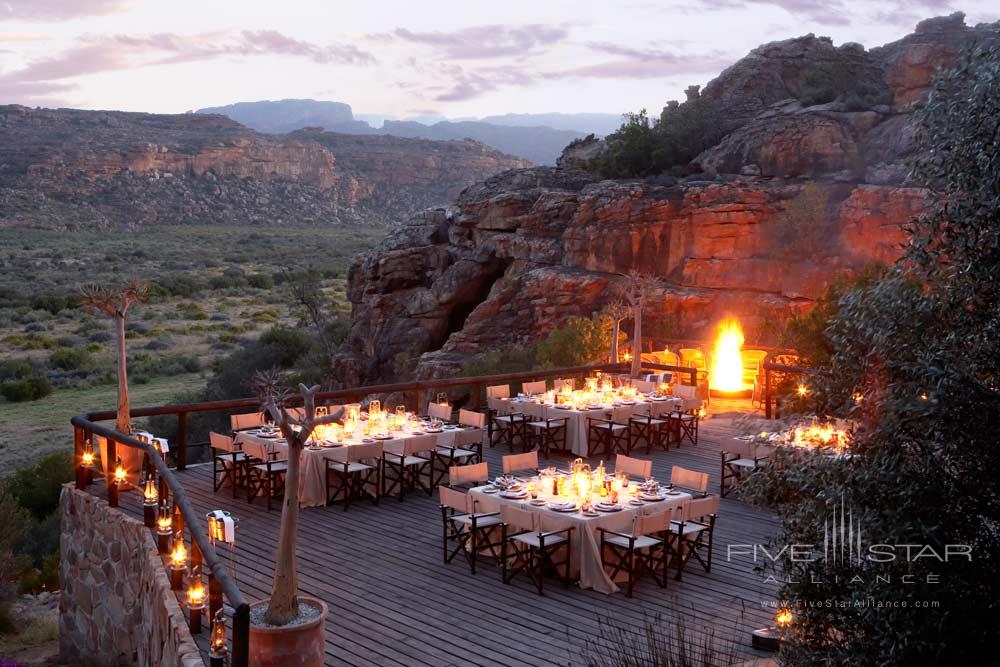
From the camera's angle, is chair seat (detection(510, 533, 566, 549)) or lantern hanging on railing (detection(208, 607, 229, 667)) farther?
chair seat (detection(510, 533, 566, 549))

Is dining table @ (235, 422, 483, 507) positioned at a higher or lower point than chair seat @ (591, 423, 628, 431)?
higher

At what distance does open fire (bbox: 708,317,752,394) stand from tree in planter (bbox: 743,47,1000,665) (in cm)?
1678

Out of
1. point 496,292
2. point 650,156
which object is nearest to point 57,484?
point 496,292

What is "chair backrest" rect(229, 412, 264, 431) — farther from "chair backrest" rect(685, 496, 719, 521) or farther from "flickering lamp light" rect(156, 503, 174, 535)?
"chair backrest" rect(685, 496, 719, 521)

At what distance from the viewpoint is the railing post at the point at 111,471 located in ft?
35.4

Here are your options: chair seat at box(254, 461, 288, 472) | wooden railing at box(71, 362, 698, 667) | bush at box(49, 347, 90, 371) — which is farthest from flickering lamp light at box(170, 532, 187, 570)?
bush at box(49, 347, 90, 371)

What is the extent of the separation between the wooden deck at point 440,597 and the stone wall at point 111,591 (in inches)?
24.3

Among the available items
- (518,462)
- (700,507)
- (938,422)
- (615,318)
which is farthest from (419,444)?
(938,422)

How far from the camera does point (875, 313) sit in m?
4.93

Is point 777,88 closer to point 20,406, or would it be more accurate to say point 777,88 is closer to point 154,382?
point 154,382

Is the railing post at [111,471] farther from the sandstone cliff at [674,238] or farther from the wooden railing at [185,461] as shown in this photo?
the sandstone cliff at [674,238]

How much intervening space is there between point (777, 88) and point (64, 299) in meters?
31.9

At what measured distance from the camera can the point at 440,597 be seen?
8961mm

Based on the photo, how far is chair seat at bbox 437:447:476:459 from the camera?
13.0 meters
